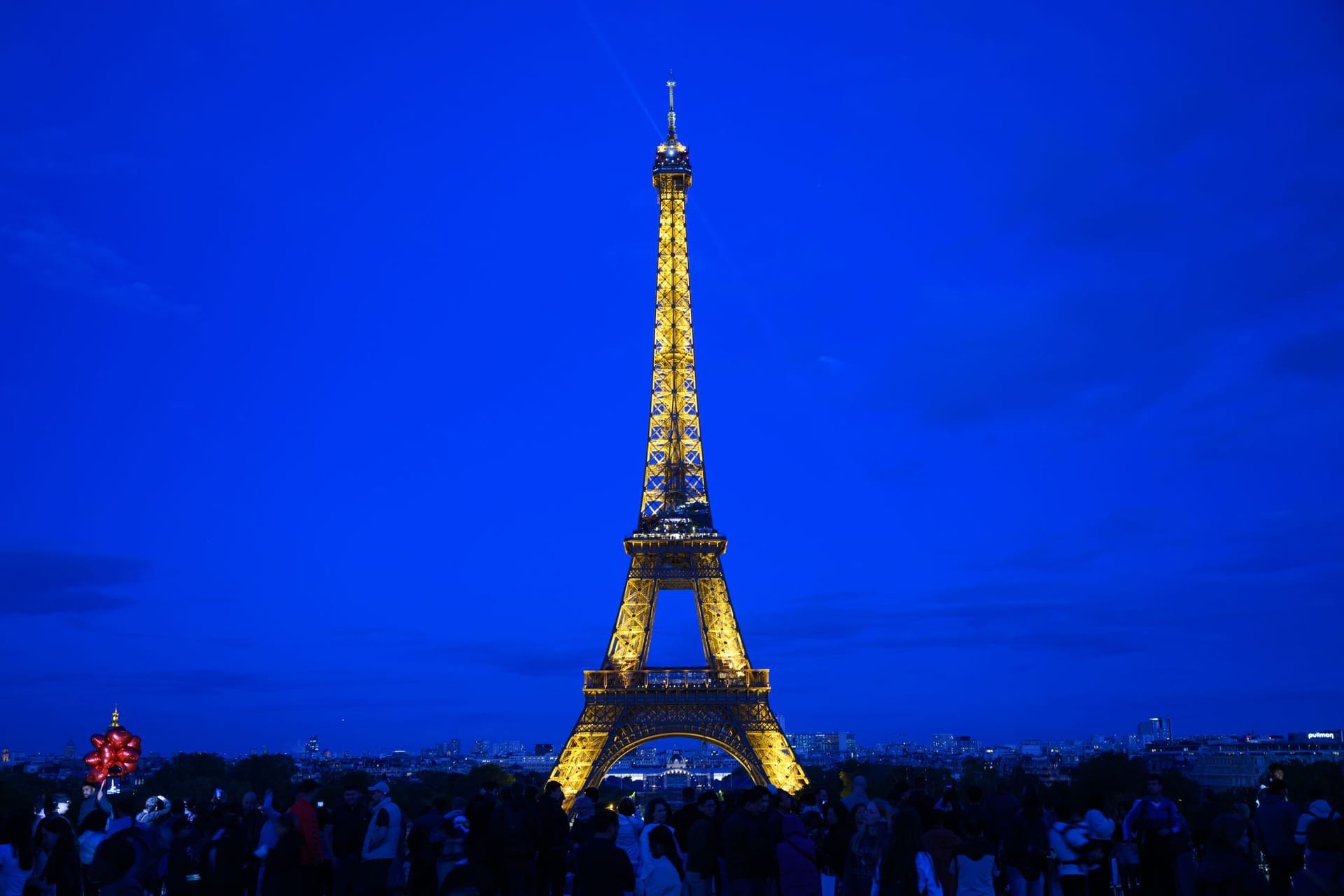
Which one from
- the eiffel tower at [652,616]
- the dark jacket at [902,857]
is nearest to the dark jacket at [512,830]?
the dark jacket at [902,857]

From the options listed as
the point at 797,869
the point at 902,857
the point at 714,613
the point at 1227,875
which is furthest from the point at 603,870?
the point at 714,613

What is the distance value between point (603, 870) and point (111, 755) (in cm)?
1626

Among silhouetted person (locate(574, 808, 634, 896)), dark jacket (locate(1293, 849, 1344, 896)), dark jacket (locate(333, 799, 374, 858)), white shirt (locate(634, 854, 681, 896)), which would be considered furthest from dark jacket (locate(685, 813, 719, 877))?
dark jacket (locate(1293, 849, 1344, 896))

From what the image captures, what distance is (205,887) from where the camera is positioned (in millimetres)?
15547

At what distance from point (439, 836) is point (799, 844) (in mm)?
4289

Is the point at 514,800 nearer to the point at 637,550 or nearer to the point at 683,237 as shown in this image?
the point at 637,550

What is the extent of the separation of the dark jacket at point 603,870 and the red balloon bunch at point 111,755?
15.2m

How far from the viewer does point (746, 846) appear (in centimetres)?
1362

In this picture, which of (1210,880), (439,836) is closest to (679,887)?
(439,836)

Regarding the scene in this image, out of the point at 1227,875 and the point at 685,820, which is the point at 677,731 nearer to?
the point at 685,820

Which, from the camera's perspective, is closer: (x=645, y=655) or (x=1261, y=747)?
(x=645, y=655)

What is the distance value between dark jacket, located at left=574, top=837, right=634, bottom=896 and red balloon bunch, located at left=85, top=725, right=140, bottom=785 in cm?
1522

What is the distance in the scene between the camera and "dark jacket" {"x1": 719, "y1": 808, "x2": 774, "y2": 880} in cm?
1362

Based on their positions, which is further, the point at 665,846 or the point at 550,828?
the point at 550,828
